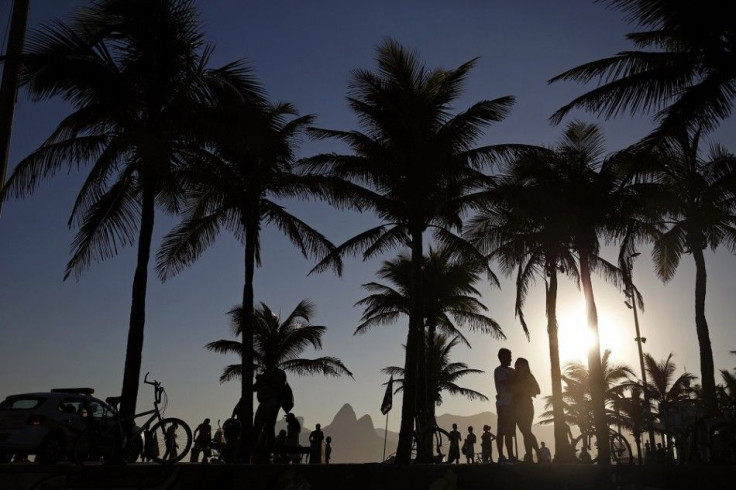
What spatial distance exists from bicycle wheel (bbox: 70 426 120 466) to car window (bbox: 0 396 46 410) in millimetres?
5233

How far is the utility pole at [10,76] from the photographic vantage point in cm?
891

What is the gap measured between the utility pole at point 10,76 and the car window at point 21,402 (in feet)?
22.1

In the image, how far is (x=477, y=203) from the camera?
2316 cm

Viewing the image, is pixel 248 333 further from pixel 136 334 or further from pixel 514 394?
pixel 514 394

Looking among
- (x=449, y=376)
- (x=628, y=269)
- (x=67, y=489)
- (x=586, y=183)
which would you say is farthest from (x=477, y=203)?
(x=449, y=376)

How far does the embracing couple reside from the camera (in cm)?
1237

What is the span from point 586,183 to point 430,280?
48.6 feet

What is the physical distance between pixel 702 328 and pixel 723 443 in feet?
44.6

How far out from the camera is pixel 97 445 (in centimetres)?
932

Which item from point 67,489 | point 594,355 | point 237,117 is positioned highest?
point 237,117

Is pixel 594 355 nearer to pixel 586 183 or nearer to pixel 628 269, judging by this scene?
pixel 628 269

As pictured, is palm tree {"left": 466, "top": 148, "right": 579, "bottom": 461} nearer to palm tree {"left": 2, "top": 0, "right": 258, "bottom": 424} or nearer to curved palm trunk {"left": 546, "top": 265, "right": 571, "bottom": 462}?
curved palm trunk {"left": 546, "top": 265, "right": 571, "bottom": 462}

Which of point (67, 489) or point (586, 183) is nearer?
point (67, 489)

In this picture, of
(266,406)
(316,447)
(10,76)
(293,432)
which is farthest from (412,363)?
(10,76)
